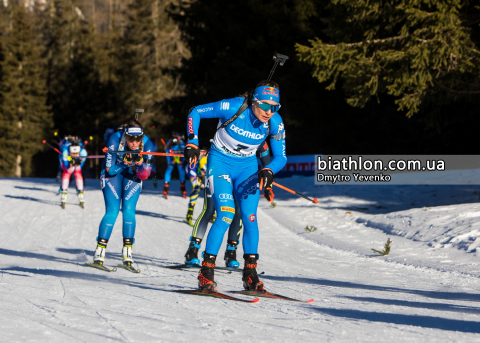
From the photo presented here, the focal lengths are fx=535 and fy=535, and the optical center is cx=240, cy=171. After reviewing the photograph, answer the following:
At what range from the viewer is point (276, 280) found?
7074mm

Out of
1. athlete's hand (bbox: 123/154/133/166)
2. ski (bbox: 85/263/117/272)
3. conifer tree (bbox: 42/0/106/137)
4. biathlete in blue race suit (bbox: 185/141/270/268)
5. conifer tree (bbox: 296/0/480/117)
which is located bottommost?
ski (bbox: 85/263/117/272)

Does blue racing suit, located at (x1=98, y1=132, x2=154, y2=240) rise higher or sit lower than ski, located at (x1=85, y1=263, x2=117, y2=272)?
higher

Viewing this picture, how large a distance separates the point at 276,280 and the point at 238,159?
2.00 m

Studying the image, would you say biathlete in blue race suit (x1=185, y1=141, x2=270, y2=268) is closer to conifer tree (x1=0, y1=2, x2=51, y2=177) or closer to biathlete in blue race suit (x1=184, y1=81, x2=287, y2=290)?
biathlete in blue race suit (x1=184, y1=81, x2=287, y2=290)

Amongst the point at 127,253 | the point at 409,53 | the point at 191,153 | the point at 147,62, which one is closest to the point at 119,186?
the point at 127,253

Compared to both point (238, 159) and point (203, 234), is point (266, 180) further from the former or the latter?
point (203, 234)

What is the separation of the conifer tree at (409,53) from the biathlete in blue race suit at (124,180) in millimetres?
9533

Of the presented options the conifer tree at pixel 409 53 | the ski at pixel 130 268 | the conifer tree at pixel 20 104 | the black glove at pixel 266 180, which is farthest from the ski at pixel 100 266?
the conifer tree at pixel 20 104

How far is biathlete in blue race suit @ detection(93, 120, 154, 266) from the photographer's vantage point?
7.61 meters

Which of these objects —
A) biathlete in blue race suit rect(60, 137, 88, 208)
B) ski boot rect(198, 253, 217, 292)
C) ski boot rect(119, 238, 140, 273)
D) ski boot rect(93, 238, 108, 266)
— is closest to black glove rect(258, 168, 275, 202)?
ski boot rect(198, 253, 217, 292)

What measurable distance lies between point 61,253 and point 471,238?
23.6 feet

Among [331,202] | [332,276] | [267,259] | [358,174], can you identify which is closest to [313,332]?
[332,276]

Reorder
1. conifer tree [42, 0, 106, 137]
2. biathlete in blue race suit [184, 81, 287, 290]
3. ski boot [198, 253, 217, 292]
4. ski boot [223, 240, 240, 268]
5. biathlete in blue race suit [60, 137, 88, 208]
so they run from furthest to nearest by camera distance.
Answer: conifer tree [42, 0, 106, 137] → biathlete in blue race suit [60, 137, 88, 208] → ski boot [223, 240, 240, 268] → biathlete in blue race suit [184, 81, 287, 290] → ski boot [198, 253, 217, 292]

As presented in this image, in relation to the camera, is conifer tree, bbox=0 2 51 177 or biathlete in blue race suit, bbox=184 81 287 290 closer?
biathlete in blue race suit, bbox=184 81 287 290
